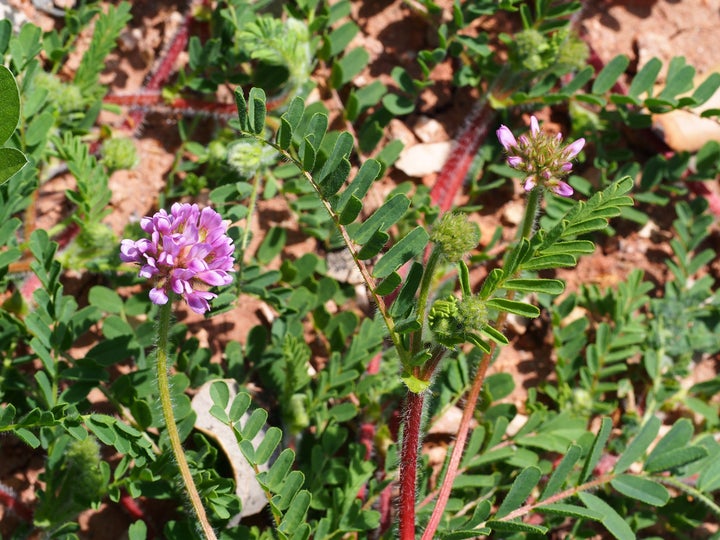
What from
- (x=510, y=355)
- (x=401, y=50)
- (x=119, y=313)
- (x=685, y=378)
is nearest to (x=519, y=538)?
(x=510, y=355)

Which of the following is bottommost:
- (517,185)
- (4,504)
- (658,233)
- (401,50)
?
(4,504)

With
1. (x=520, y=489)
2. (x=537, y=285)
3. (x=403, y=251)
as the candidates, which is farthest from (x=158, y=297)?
(x=520, y=489)

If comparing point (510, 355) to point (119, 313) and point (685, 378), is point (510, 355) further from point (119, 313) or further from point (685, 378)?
point (119, 313)

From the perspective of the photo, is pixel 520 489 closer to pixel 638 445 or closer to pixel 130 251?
pixel 638 445

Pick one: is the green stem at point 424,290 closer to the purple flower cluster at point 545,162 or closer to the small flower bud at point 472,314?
the small flower bud at point 472,314

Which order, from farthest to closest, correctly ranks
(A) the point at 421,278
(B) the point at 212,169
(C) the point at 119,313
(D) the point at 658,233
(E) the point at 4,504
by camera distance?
(D) the point at 658,233
(B) the point at 212,169
(C) the point at 119,313
(E) the point at 4,504
(A) the point at 421,278
